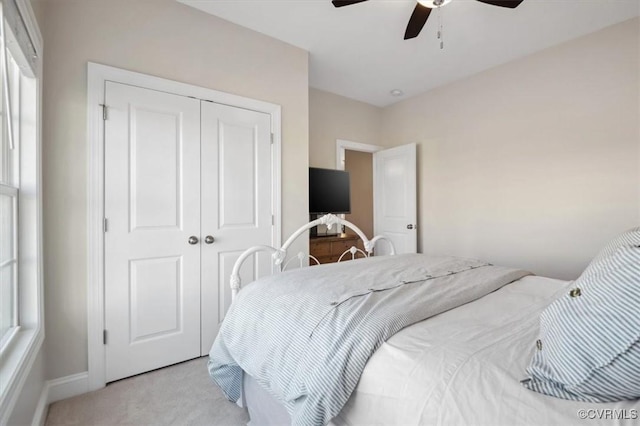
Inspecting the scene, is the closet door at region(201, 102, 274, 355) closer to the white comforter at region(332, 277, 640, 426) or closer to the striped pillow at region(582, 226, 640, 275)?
the white comforter at region(332, 277, 640, 426)

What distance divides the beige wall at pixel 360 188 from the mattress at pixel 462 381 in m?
4.45

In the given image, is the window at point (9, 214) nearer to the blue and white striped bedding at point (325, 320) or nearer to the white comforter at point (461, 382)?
the blue and white striped bedding at point (325, 320)

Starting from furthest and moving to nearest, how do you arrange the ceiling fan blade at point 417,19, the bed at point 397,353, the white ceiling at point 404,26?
the white ceiling at point 404,26, the ceiling fan blade at point 417,19, the bed at point 397,353

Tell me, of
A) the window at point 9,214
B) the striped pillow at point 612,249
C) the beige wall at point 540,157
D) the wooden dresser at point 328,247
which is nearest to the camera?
the striped pillow at point 612,249

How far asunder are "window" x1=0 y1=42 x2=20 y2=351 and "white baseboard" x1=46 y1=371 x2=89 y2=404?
1.86 ft

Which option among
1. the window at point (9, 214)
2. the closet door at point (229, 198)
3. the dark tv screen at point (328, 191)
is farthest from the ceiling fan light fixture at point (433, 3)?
the window at point (9, 214)

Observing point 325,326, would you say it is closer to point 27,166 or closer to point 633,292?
point 633,292

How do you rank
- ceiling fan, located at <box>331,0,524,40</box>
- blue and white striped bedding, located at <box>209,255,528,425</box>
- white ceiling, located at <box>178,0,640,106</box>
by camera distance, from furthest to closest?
white ceiling, located at <box>178,0,640,106</box>
ceiling fan, located at <box>331,0,524,40</box>
blue and white striped bedding, located at <box>209,255,528,425</box>

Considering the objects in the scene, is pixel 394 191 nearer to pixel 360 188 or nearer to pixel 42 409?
pixel 360 188

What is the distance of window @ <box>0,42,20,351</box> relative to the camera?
1428 millimetres

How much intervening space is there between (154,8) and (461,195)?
350 cm

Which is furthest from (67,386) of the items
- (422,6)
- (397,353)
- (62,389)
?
(422,6)

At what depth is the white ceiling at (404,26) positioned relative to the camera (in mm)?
2344

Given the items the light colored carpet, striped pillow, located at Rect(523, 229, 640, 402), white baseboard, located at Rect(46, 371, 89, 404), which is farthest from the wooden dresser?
striped pillow, located at Rect(523, 229, 640, 402)
